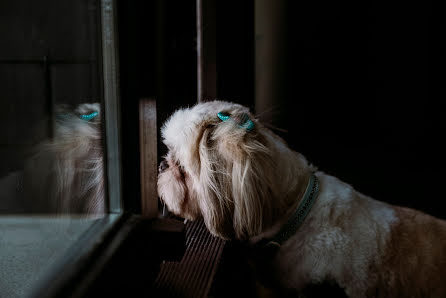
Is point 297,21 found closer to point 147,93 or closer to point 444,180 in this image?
point 444,180

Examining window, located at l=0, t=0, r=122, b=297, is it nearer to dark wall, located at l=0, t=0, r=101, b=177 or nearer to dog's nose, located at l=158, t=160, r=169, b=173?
dark wall, located at l=0, t=0, r=101, b=177

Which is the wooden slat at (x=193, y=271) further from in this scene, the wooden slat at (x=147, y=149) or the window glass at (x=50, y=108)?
the window glass at (x=50, y=108)

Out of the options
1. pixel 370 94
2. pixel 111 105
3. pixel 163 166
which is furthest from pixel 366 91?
pixel 111 105

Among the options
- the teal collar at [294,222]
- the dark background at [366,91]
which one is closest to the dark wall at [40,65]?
the teal collar at [294,222]

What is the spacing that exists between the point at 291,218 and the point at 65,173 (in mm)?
864

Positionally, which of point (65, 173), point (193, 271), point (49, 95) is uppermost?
point (49, 95)

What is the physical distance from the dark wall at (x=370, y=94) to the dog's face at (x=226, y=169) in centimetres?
189

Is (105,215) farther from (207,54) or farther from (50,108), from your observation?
(207,54)

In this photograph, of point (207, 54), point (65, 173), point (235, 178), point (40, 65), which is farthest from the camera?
point (207, 54)

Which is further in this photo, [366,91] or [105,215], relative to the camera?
[366,91]

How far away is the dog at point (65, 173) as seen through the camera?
801 mm

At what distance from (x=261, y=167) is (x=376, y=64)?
2.33 metres

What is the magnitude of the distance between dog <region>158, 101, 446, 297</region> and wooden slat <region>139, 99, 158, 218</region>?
27 centimetres

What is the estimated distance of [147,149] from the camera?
1.22 m
